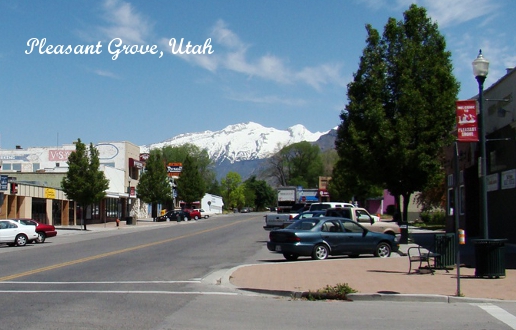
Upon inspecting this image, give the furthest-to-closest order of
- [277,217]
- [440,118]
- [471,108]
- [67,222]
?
[67,222] → [277,217] → [440,118] → [471,108]

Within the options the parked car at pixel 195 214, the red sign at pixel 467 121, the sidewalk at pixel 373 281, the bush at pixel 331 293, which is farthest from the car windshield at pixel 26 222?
the parked car at pixel 195 214

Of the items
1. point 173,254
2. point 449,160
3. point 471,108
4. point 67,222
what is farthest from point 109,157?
point 471,108

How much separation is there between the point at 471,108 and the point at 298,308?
23.4 ft

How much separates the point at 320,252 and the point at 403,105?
1052 cm

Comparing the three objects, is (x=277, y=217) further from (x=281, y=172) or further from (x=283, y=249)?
(x=281, y=172)

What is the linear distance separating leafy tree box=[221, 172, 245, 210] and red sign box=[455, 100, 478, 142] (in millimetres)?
149681

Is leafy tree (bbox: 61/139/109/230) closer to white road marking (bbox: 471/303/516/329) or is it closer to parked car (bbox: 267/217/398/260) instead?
parked car (bbox: 267/217/398/260)

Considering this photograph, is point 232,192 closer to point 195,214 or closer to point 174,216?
point 195,214

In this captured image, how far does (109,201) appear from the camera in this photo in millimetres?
73000

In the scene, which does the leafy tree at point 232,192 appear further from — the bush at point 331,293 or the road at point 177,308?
the bush at point 331,293

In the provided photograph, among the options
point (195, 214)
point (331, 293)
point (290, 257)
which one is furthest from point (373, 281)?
point (195, 214)

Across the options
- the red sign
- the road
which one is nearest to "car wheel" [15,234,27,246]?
A: the road

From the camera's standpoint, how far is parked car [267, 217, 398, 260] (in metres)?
20.9

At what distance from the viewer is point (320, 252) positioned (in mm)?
21141
